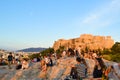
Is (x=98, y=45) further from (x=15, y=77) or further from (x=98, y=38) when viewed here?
(x=15, y=77)

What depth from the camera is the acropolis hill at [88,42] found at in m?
183

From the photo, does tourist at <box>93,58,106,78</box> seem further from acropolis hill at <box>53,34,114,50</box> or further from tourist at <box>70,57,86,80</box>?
acropolis hill at <box>53,34,114,50</box>

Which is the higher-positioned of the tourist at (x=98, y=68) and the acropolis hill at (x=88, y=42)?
the acropolis hill at (x=88, y=42)

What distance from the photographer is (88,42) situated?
191 metres

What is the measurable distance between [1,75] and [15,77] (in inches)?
119

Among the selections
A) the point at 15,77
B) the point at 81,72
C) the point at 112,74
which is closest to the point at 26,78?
A: the point at 15,77

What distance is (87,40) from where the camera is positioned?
631ft

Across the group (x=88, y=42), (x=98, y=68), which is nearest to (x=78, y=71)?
(x=98, y=68)

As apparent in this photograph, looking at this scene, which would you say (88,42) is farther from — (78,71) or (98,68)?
(78,71)

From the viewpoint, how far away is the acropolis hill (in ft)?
599

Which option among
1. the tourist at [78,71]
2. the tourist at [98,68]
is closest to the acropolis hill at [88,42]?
the tourist at [98,68]

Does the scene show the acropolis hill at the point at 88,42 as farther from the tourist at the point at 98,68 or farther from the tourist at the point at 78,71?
the tourist at the point at 78,71

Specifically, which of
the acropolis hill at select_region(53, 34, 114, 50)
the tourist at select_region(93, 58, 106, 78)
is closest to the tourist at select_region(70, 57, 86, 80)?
the tourist at select_region(93, 58, 106, 78)

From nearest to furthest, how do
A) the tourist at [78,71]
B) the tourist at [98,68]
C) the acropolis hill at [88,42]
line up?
the tourist at [78,71]
the tourist at [98,68]
the acropolis hill at [88,42]
